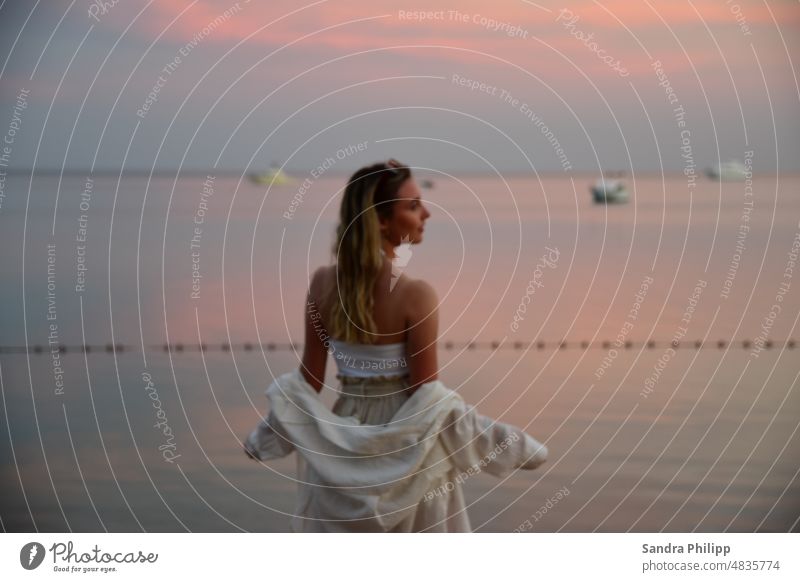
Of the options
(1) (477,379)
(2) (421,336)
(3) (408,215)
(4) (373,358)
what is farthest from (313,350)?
(1) (477,379)

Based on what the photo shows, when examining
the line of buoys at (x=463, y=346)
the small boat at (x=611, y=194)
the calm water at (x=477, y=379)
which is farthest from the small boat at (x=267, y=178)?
the line of buoys at (x=463, y=346)

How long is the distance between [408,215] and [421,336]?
15.0 inches

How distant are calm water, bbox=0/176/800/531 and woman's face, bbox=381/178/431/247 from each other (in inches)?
61.4

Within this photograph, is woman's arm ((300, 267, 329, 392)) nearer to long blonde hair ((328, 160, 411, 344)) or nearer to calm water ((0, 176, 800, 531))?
long blonde hair ((328, 160, 411, 344))

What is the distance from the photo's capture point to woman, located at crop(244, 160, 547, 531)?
4031 mm

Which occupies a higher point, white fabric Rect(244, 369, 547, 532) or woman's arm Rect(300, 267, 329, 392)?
woman's arm Rect(300, 267, 329, 392)

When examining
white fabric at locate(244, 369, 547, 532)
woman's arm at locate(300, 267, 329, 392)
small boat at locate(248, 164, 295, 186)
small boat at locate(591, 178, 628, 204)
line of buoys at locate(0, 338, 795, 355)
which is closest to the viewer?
white fabric at locate(244, 369, 547, 532)

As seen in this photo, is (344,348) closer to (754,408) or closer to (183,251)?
(754,408)

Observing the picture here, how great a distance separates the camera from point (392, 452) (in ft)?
13.4

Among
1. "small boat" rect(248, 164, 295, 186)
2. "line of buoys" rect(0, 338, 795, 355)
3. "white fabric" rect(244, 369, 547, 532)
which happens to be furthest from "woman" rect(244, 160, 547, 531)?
"small boat" rect(248, 164, 295, 186)

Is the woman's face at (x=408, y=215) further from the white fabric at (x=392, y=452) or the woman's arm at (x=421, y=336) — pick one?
the white fabric at (x=392, y=452)

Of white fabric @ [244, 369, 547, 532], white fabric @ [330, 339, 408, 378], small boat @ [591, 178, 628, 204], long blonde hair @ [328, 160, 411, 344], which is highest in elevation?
small boat @ [591, 178, 628, 204]

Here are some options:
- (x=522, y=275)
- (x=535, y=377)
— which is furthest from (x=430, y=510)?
(x=522, y=275)

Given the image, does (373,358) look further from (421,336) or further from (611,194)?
(611,194)
